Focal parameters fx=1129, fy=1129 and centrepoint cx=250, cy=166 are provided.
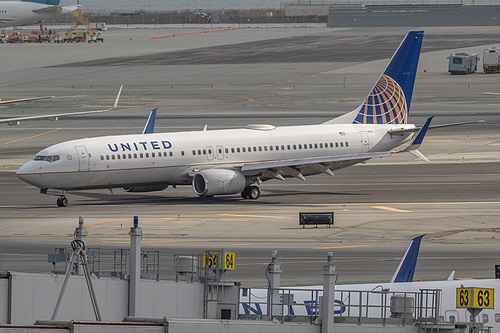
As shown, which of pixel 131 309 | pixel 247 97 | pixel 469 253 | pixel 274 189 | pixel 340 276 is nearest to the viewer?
pixel 131 309

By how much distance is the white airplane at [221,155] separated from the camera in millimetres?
69438

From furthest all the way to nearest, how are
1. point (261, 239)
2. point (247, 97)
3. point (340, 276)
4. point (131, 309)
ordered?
1. point (247, 97)
2. point (261, 239)
3. point (340, 276)
4. point (131, 309)

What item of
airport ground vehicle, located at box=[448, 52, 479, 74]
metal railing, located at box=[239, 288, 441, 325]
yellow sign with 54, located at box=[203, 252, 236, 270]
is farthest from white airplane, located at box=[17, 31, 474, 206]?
airport ground vehicle, located at box=[448, 52, 479, 74]

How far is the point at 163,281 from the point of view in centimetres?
2917

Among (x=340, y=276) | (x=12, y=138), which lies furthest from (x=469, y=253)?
(x=12, y=138)

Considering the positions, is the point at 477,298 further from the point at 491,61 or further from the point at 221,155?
the point at 491,61

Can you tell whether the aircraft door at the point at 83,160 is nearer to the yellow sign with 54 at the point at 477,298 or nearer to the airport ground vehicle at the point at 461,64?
the yellow sign with 54 at the point at 477,298

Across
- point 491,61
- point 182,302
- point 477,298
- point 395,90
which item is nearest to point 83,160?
point 395,90

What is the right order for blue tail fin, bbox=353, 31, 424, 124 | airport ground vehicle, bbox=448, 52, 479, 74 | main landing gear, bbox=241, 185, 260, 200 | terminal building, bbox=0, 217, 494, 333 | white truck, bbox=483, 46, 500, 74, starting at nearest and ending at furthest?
terminal building, bbox=0, 217, 494, 333 → main landing gear, bbox=241, 185, 260, 200 → blue tail fin, bbox=353, 31, 424, 124 → airport ground vehicle, bbox=448, 52, 479, 74 → white truck, bbox=483, 46, 500, 74

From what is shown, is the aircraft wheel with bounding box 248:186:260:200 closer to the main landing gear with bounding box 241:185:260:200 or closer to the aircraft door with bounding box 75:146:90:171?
the main landing gear with bounding box 241:185:260:200

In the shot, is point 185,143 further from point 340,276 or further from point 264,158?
point 340,276

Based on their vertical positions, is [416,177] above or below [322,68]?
below

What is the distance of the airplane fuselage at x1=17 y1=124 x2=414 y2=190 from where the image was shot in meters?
69.2

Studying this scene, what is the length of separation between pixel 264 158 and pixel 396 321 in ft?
157
